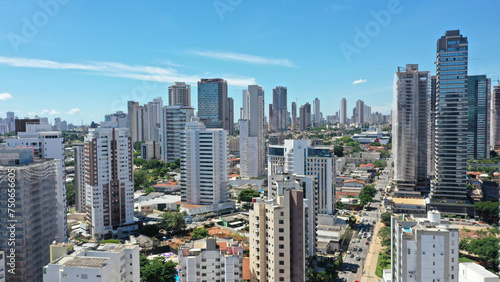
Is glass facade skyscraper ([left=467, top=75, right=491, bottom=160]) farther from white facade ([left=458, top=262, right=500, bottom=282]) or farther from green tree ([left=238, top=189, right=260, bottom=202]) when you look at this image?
white facade ([left=458, top=262, right=500, bottom=282])

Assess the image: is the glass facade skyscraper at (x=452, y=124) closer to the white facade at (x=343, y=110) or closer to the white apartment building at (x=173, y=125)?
the white apartment building at (x=173, y=125)

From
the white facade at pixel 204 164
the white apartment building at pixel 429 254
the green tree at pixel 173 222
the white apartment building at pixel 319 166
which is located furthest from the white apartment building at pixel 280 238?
the white facade at pixel 204 164

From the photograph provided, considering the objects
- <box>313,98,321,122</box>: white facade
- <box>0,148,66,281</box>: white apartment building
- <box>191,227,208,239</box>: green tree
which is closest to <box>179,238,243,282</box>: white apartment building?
<box>0,148,66,281</box>: white apartment building

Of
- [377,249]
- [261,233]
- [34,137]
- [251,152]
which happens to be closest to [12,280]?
[261,233]

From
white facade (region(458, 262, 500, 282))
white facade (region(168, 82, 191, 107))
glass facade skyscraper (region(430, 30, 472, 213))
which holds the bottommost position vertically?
white facade (region(458, 262, 500, 282))

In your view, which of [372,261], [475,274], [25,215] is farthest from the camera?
[372,261]

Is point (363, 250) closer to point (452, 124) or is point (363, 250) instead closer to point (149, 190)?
point (452, 124)

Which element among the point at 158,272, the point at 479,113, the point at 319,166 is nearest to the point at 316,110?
the point at 479,113
